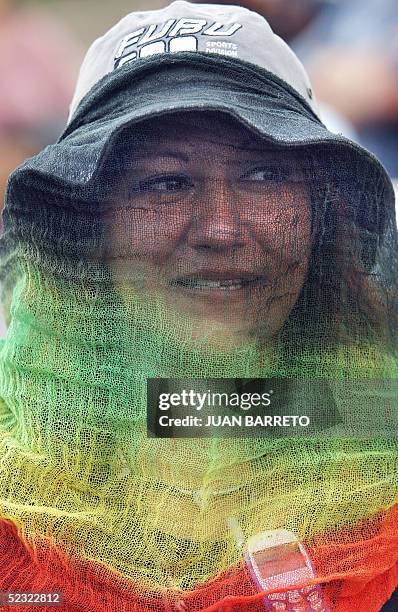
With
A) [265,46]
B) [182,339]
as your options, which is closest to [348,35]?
[265,46]

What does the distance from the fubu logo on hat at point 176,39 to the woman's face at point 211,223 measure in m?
0.16

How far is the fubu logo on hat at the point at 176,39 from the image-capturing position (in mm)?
995

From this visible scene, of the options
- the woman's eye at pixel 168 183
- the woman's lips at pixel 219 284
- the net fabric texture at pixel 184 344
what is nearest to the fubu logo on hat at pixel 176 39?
the net fabric texture at pixel 184 344

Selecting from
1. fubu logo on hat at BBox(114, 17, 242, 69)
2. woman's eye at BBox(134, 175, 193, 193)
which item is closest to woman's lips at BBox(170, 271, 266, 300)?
woman's eye at BBox(134, 175, 193, 193)

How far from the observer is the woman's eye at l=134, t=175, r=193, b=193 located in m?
0.92

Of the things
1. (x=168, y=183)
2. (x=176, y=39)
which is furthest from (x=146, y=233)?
(x=176, y=39)

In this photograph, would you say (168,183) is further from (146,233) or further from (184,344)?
(184,344)

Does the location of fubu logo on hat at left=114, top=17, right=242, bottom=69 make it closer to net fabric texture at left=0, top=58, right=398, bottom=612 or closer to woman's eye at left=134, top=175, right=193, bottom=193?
net fabric texture at left=0, top=58, right=398, bottom=612

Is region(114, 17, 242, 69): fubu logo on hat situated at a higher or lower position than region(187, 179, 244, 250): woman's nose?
higher

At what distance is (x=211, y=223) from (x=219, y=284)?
84 millimetres

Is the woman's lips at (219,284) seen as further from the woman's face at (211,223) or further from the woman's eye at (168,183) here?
the woman's eye at (168,183)

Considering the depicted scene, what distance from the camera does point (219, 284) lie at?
94cm

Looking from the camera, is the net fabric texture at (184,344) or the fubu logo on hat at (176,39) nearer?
the net fabric texture at (184,344)

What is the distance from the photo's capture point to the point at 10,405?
936mm
